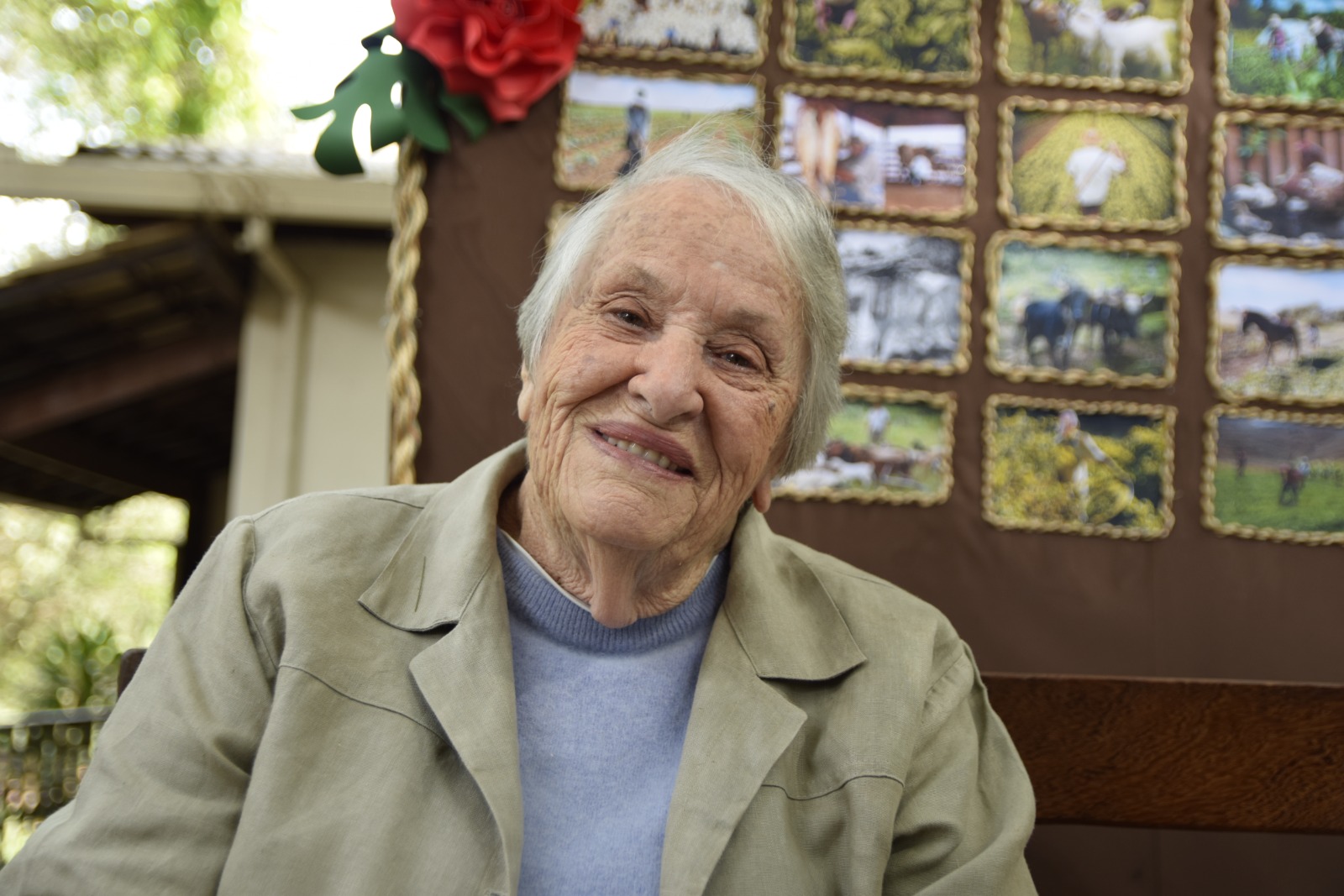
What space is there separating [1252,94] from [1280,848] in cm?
144

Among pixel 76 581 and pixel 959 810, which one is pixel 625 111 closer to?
pixel 959 810

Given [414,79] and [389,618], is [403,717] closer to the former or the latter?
[389,618]

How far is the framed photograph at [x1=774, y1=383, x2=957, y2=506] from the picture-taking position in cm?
200

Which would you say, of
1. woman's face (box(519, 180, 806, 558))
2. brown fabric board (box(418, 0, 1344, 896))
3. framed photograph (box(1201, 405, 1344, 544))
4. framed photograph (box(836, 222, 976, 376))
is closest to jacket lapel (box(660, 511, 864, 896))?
woman's face (box(519, 180, 806, 558))

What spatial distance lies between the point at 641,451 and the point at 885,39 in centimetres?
114

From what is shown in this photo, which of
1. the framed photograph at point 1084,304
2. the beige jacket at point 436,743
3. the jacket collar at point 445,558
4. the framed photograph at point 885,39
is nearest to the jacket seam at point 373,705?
the beige jacket at point 436,743

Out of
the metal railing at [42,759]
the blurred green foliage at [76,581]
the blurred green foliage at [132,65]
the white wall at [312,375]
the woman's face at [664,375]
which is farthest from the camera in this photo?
the blurred green foliage at [132,65]

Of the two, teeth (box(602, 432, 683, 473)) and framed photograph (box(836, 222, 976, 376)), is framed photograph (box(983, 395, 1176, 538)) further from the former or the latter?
teeth (box(602, 432, 683, 473))

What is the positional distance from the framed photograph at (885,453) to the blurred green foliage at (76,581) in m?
6.51

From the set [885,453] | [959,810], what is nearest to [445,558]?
[959,810]

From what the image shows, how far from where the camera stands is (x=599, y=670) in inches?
57.7

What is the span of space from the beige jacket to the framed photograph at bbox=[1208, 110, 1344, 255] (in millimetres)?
1106

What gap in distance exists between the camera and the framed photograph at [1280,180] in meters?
2.06

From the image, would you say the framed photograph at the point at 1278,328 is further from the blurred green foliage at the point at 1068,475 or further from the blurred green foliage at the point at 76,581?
the blurred green foliage at the point at 76,581
